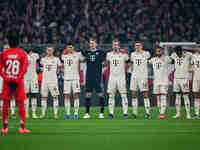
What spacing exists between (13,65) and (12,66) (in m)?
0.03

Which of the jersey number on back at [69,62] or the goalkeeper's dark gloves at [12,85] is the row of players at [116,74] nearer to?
the jersey number on back at [69,62]

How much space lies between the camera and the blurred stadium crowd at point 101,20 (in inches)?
1054

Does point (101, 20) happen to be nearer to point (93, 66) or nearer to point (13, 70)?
point (93, 66)

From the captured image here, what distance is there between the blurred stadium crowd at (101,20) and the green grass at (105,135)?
37.7 ft

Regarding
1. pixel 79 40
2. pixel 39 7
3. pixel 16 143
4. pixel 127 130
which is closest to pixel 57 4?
pixel 39 7

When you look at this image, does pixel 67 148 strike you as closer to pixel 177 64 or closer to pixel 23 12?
pixel 177 64

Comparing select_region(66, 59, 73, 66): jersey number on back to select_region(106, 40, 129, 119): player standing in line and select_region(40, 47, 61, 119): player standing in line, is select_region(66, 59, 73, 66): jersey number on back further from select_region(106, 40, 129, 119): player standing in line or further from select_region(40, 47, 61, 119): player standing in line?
select_region(106, 40, 129, 119): player standing in line

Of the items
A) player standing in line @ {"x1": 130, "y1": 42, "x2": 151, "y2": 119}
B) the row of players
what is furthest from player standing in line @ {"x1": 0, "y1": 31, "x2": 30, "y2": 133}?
player standing in line @ {"x1": 130, "y1": 42, "x2": 151, "y2": 119}

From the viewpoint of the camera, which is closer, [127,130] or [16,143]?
[16,143]

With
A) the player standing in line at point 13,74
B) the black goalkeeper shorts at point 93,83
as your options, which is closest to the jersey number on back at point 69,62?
the black goalkeeper shorts at point 93,83

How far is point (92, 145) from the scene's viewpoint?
32.4ft

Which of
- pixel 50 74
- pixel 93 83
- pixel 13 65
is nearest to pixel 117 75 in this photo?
pixel 93 83

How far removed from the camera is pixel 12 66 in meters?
11.8

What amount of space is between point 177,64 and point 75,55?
3.23 meters
